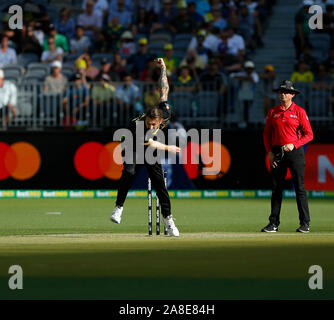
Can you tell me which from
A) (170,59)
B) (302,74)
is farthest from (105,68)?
(302,74)

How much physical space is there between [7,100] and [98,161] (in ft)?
9.45

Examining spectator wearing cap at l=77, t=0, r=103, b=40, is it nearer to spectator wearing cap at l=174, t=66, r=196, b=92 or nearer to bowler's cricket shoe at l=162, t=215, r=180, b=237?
spectator wearing cap at l=174, t=66, r=196, b=92

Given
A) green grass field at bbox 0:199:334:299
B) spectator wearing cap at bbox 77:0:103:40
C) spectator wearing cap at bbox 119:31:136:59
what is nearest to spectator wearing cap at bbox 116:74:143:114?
spectator wearing cap at bbox 119:31:136:59

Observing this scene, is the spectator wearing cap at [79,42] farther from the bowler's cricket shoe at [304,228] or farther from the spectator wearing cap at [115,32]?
the bowler's cricket shoe at [304,228]

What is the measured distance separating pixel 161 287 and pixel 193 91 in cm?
1587

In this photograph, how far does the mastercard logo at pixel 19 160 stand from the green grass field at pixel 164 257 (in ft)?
19.0

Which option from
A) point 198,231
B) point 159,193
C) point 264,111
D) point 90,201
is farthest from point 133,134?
point 264,111

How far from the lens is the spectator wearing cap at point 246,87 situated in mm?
25594

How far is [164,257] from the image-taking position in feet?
39.9

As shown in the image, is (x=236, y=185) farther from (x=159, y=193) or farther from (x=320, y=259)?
(x=320, y=259)

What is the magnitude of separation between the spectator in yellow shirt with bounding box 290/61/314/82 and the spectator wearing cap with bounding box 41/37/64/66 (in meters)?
6.72

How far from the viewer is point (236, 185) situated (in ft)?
85.1

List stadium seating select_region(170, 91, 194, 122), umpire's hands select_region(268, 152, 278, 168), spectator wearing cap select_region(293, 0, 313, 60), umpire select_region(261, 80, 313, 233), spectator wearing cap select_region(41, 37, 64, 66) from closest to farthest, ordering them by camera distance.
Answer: umpire select_region(261, 80, 313, 233)
umpire's hands select_region(268, 152, 278, 168)
stadium seating select_region(170, 91, 194, 122)
spectator wearing cap select_region(41, 37, 64, 66)
spectator wearing cap select_region(293, 0, 313, 60)

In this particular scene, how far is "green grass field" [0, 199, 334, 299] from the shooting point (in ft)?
31.8
